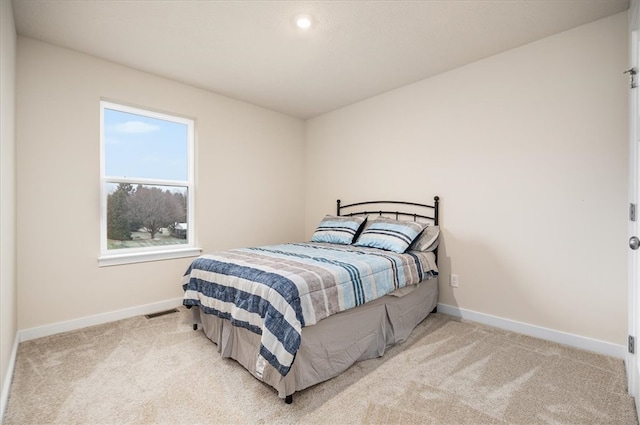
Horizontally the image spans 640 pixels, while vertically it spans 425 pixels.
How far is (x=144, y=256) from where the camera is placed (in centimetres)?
318

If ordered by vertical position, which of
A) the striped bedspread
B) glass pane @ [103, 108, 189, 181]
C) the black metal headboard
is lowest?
the striped bedspread

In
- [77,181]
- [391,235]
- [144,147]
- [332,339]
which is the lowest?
[332,339]

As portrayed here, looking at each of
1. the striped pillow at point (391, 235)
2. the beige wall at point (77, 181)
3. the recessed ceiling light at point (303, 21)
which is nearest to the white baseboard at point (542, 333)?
the striped pillow at point (391, 235)

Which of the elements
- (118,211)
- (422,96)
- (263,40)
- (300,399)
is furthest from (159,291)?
(422,96)

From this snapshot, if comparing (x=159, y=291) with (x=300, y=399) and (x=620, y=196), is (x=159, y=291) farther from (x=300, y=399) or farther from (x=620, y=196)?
(x=620, y=196)

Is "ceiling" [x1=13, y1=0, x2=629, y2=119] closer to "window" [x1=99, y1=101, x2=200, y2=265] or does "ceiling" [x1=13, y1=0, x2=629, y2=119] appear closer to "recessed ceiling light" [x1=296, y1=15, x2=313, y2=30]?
"recessed ceiling light" [x1=296, y1=15, x2=313, y2=30]

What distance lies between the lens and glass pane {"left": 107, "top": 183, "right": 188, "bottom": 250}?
10.2ft

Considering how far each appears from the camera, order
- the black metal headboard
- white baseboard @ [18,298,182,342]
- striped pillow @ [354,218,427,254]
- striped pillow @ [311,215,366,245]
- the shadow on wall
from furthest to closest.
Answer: striped pillow @ [311,215,366,245] < the black metal headboard < striped pillow @ [354,218,427,254] < the shadow on wall < white baseboard @ [18,298,182,342]

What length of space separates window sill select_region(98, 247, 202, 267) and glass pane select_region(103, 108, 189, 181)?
827 millimetres

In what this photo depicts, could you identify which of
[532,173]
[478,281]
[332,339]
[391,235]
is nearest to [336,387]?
[332,339]

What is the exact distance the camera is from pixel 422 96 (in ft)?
11.1

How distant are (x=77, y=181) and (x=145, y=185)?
0.61 metres

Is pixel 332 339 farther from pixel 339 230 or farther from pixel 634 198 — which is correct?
pixel 634 198

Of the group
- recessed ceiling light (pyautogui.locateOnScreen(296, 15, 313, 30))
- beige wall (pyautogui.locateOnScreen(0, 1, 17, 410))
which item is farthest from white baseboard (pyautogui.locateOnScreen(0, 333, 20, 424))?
recessed ceiling light (pyautogui.locateOnScreen(296, 15, 313, 30))
